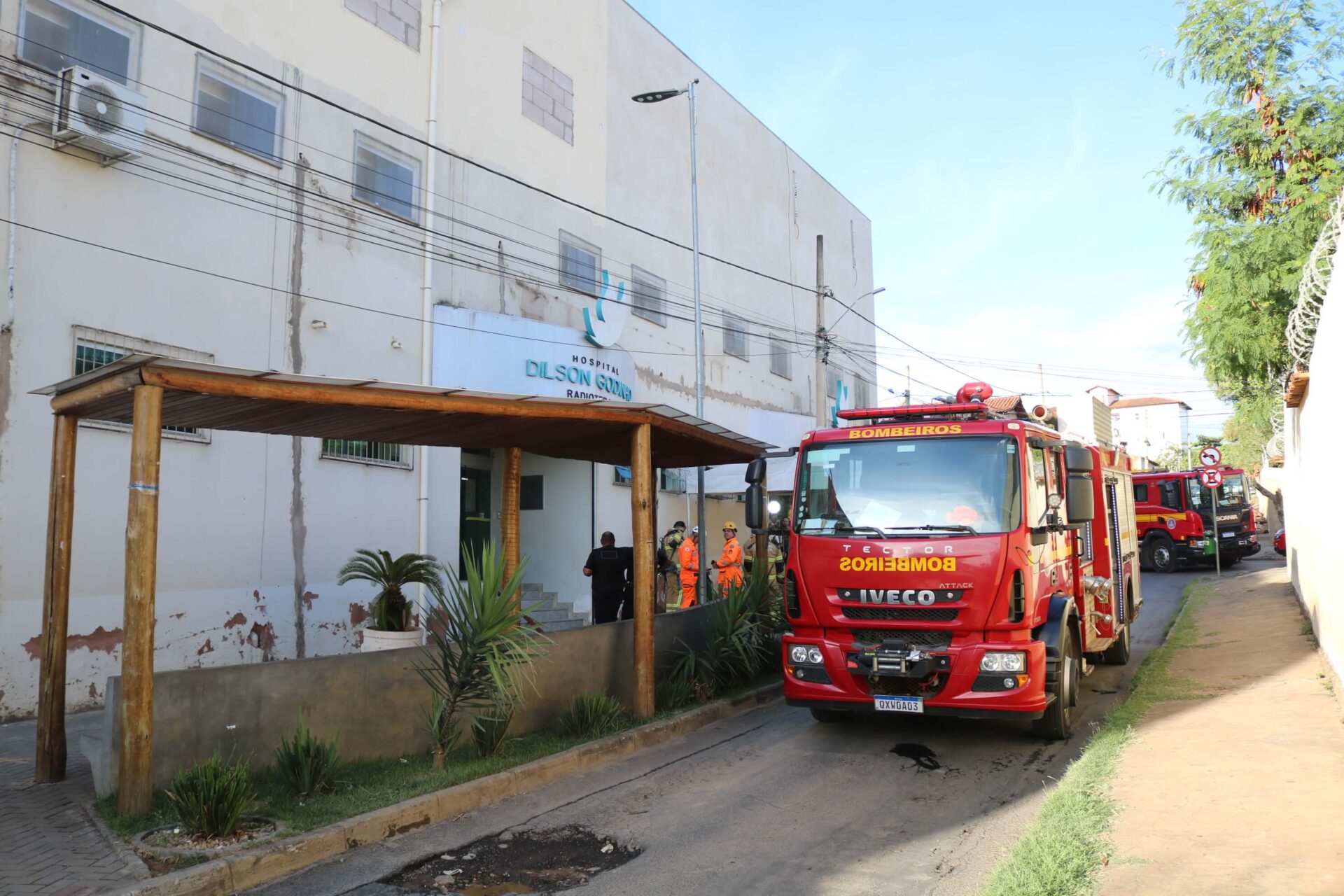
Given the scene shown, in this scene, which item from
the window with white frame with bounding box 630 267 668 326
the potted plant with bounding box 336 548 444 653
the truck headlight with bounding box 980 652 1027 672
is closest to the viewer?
the truck headlight with bounding box 980 652 1027 672

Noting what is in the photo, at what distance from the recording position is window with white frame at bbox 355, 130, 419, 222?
1382cm

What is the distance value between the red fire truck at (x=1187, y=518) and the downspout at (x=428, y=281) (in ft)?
65.7

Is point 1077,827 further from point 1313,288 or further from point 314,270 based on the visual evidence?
point 314,270

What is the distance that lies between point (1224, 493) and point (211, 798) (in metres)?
27.1

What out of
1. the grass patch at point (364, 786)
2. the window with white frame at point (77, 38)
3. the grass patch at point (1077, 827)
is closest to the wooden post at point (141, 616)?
the grass patch at point (364, 786)

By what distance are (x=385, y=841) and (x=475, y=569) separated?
6.59 ft

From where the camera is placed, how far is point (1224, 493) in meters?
26.0

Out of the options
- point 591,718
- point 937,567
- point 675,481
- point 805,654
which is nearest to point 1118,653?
point 937,567

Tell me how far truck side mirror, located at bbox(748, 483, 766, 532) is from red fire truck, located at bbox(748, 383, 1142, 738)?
1 centimetres

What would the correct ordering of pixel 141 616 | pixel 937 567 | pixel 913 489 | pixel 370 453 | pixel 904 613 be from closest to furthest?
pixel 141 616 → pixel 937 567 → pixel 904 613 → pixel 913 489 → pixel 370 453

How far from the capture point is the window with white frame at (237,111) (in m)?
11.8

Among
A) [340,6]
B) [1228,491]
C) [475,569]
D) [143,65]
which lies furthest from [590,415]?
[1228,491]

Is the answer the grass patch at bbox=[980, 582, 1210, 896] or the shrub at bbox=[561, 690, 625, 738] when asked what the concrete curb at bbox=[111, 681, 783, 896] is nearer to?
the shrub at bbox=[561, 690, 625, 738]

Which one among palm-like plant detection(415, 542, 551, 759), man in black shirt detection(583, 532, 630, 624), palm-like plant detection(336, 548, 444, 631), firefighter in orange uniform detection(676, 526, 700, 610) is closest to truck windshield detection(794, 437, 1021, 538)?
palm-like plant detection(415, 542, 551, 759)
